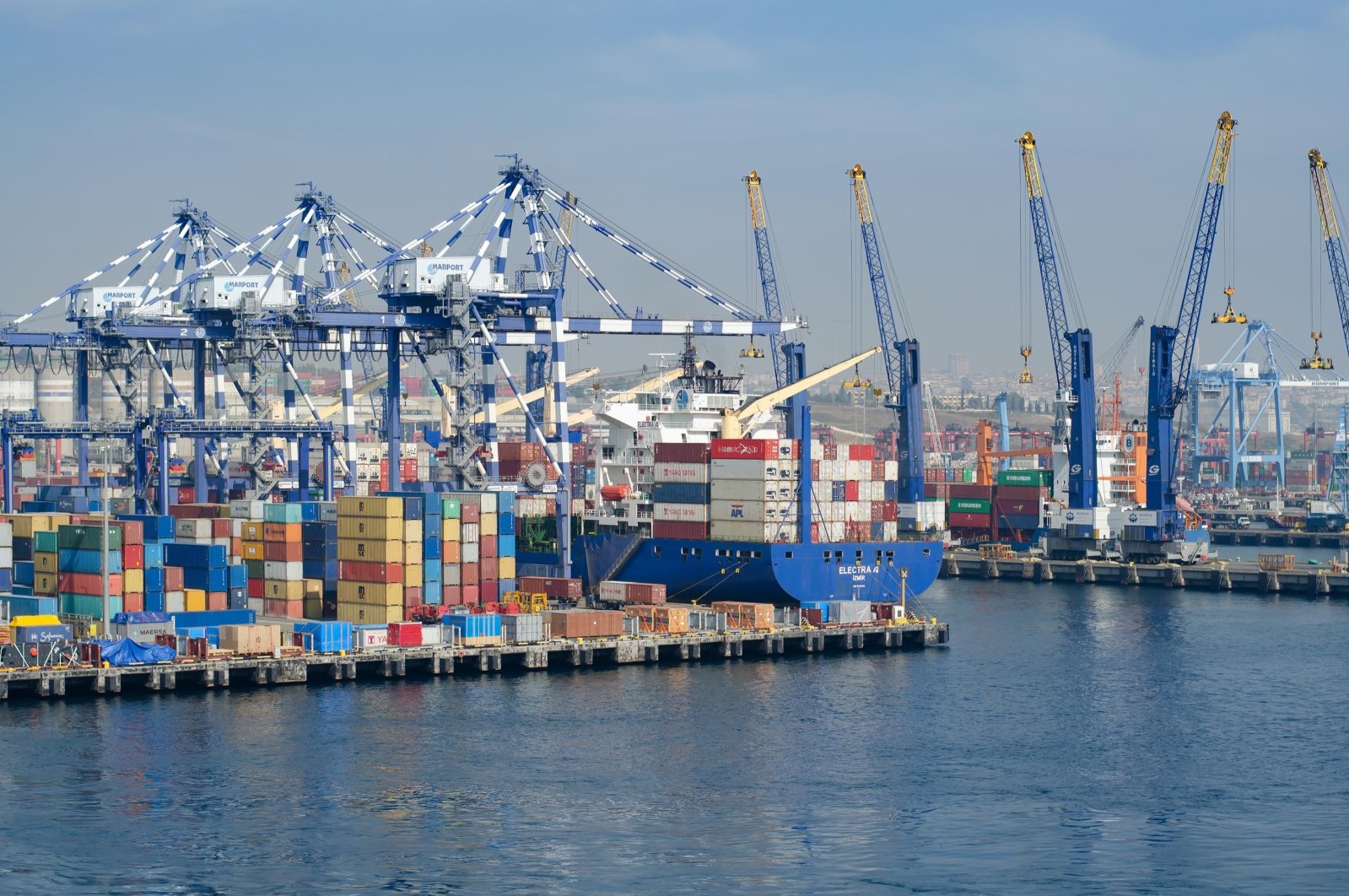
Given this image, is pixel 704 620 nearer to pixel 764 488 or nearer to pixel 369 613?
pixel 764 488

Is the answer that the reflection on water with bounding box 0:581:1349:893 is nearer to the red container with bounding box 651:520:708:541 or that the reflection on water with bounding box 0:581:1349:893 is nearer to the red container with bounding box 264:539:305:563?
the red container with bounding box 651:520:708:541

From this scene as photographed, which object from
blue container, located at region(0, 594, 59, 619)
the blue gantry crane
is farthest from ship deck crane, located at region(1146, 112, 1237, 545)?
blue container, located at region(0, 594, 59, 619)

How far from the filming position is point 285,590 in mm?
72312

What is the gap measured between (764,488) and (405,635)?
1665cm

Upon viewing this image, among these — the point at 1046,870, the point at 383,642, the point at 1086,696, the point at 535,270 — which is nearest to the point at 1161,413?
the point at 535,270

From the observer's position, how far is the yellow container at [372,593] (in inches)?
2704

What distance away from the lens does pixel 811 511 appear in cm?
7612

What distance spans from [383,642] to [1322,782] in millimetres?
30271

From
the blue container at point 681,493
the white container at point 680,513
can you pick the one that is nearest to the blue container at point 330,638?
the white container at point 680,513

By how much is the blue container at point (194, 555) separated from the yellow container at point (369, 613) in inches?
182

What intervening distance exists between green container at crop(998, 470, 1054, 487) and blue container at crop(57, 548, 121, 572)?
77.3 metres

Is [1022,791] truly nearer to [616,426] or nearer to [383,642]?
[383,642]

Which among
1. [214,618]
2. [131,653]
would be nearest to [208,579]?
[214,618]

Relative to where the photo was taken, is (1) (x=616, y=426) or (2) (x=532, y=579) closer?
(2) (x=532, y=579)
